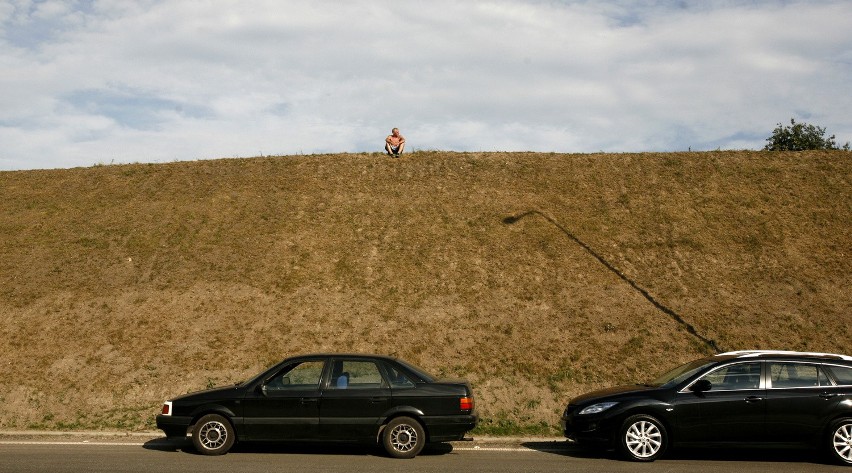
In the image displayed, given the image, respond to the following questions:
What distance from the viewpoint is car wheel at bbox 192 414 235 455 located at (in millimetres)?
10203

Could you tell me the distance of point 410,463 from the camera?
9773 millimetres

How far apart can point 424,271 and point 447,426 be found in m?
9.02

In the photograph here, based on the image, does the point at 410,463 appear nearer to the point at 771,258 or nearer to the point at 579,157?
the point at 771,258

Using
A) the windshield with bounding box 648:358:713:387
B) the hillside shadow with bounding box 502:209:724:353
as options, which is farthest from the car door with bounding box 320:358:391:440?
the hillside shadow with bounding box 502:209:724:353

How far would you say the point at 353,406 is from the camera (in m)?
10.2

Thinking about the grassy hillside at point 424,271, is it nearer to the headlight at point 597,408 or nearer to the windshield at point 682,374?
the headlight at point 597,408

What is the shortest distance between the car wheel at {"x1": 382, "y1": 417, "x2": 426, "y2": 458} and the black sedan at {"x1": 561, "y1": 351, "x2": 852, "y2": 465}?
87.3 inches

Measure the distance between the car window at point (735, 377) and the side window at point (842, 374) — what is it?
0.98m

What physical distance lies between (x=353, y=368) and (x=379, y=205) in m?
12.5

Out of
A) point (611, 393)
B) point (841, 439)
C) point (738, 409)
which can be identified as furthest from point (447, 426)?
point (841, 439)

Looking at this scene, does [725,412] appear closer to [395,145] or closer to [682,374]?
[682,374]

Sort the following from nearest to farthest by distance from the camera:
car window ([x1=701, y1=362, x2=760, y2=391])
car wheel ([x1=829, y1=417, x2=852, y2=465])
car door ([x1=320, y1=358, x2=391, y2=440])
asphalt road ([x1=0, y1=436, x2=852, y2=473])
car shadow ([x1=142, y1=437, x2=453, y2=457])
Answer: asphalt road ([x1=0, y1=436, x2=852, y2=473]), car wheel ([x1=829, y1=417, x2=852, y2=465]), car window ([x1=701, y1=362, x2=760, y2=391]), car door ([x1=320, y1=358, x2=391, y2=440]), car shadow ([x1=142, y1=437, x2=453, y2=457])

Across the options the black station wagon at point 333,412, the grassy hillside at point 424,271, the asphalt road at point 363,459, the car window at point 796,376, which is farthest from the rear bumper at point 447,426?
the car window at point 796,376

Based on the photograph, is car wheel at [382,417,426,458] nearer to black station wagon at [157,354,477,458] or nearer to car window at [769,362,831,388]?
black station wagon at [157,354,477,458]
